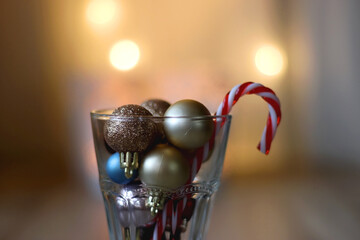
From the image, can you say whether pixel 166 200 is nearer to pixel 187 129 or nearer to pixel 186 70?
pixel 187 129

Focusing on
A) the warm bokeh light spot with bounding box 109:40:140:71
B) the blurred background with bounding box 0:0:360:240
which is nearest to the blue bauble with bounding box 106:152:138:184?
the blurred background with bounding box 0:0:360:240

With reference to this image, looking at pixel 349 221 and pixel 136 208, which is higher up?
pixel 136 208

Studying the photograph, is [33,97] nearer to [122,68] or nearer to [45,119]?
[45,119]

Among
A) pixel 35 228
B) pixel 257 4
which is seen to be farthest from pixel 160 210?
pixel 257 4

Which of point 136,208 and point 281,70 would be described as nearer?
point 136,208

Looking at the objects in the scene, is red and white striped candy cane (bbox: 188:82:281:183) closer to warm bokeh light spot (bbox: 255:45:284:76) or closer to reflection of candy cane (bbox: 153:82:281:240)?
reflection of candy cane (bbox: 153:82:281:240)

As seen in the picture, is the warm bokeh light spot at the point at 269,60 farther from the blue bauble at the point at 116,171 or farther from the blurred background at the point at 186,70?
the blue bauble at the point at 116,171


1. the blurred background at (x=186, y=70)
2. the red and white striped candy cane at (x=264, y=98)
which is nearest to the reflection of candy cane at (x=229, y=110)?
the red and white striped candy cane at (x=264, y=98)
